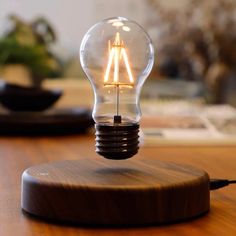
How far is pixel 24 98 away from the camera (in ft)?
4.89

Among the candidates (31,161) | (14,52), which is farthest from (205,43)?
(31,161)

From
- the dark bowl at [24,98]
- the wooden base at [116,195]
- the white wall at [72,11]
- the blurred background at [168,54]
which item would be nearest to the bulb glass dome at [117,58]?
the wooden base at [116,195]

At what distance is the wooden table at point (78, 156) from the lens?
55cm

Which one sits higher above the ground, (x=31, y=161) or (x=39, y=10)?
(x=39, y=10)

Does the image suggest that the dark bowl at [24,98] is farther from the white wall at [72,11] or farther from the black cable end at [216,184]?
the white wall at [72,11]

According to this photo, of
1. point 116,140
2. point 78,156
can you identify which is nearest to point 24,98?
point 78,156

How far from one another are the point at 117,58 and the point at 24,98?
0.77 meters

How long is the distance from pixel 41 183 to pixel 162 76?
8.10 ft

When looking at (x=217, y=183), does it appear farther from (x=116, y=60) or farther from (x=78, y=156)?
(x=78, y=156)

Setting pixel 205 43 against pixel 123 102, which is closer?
pixel 123 102

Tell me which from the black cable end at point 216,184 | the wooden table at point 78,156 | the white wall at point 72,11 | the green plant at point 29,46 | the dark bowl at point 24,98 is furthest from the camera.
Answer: the white wall at point 72,11

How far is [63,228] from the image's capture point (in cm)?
56

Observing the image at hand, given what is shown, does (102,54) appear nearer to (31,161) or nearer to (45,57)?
(31,161)

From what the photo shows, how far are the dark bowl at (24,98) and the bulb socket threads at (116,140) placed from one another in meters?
0.85
